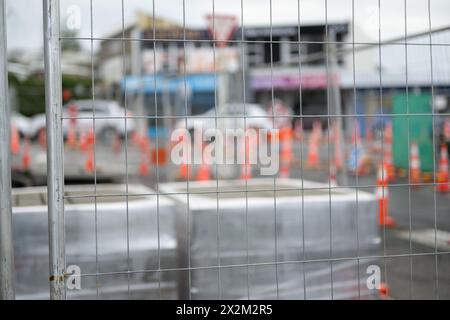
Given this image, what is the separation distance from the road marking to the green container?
4011 mm

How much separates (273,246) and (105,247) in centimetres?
100

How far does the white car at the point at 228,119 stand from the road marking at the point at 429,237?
5.93 feet

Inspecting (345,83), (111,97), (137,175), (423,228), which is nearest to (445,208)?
(423,228)

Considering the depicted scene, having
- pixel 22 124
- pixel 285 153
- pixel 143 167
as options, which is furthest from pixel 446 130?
pixel 22 124

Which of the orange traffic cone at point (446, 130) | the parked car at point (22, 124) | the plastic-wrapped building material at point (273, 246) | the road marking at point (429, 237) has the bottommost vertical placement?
the road marking at point (429, 237)

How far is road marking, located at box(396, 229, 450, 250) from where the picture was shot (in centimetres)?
532

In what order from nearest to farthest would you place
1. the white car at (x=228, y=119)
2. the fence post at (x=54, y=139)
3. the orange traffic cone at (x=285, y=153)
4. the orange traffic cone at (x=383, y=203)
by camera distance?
the fence post at (x=54, y=139)
the white car at (x=228, y=119)
the orange traffic cone at (x=383, y=203)
the orange traffic cone at (x=285, y=153)

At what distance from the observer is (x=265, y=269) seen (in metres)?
3.62

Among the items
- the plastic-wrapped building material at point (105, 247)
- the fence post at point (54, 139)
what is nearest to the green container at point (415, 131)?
the plastic-wrapped building material at point (105, 247)

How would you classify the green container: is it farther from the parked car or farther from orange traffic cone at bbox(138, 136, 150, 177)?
the parked car

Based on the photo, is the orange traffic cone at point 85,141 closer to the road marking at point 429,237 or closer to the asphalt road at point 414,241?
the asphalt road at point 414,241

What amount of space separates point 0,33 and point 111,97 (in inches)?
938

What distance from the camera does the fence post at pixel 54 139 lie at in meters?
2.34

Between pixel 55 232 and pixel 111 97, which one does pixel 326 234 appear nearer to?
pixel 55 232
